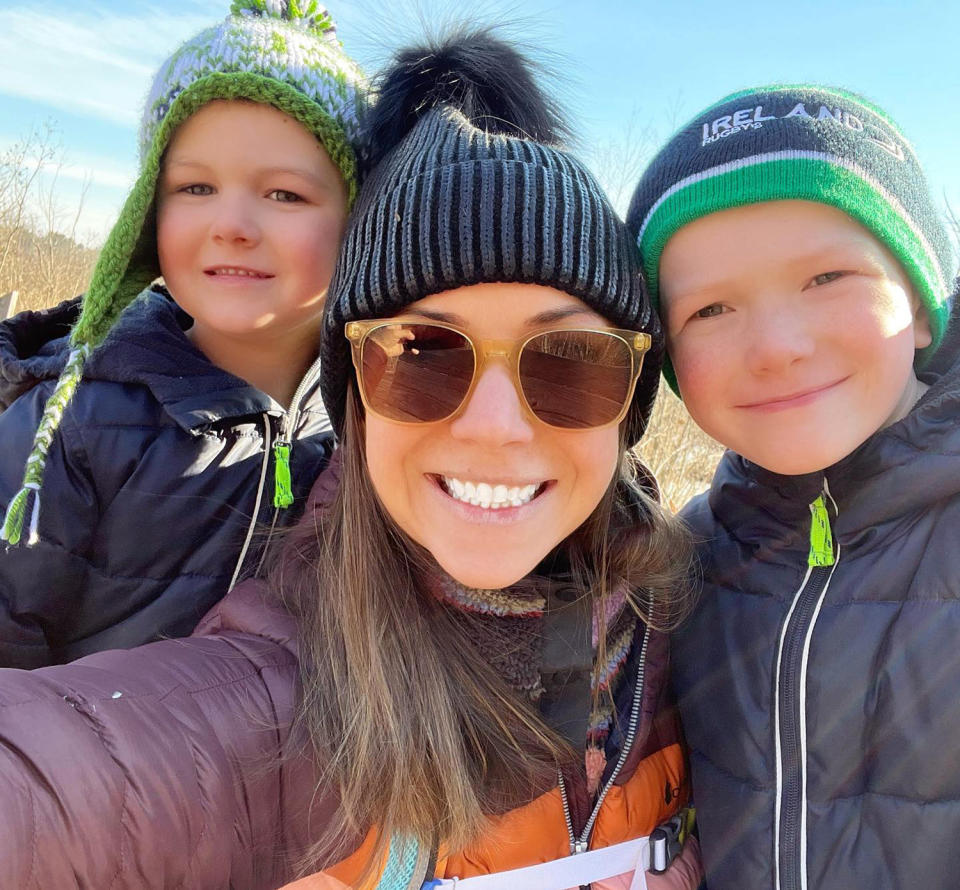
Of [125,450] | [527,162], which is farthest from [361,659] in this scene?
[527,162]

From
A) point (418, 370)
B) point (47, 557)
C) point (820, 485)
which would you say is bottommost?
point (47, 557)

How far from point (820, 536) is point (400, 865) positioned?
1016 millimetres

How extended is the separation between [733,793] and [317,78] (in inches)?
76.7

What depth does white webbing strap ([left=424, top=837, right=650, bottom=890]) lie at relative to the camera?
126cm

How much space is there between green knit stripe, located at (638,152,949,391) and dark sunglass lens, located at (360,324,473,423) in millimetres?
565

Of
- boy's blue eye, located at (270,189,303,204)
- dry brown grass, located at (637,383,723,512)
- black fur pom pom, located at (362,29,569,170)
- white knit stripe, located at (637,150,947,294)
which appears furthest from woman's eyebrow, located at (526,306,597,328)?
dry brown grass, located at (637,383,723,512)

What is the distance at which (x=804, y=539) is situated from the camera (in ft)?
4.79

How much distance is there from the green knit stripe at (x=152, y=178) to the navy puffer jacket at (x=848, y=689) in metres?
1.39

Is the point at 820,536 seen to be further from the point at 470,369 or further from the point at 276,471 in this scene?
the point at 276,471

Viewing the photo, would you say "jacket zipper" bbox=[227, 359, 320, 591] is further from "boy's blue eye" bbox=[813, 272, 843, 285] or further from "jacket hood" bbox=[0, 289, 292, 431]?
"boy's blue eye" bbox=[813, 272, 843, 285]

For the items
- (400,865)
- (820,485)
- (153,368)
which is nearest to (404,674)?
(400,865)

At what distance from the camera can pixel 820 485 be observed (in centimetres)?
144

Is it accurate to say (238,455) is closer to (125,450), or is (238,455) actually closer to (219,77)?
(125,450)

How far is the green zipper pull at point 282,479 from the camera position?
1771 mm
